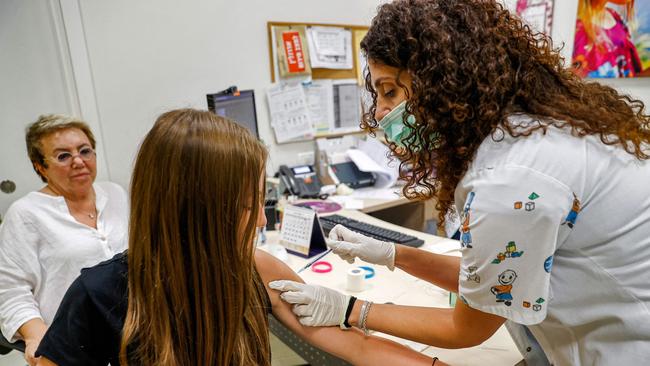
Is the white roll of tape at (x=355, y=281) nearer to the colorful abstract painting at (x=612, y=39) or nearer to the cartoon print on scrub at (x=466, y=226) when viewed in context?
the cartoon print on scrub at (x=466, y=226)

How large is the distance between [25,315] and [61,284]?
15cm

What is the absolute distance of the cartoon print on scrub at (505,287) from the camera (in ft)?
2.52

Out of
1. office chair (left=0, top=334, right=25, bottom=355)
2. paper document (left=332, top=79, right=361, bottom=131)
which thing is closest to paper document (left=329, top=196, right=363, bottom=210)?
paper document (left=332, top=79, right=361, bottom=131)

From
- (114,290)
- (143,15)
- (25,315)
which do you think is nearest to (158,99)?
(143,15)

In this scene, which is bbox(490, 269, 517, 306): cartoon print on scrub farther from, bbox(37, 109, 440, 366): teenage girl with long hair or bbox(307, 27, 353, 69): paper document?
bbox(307, 27, 353, 69): paper document

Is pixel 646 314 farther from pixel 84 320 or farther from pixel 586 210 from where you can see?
pixel 84 320

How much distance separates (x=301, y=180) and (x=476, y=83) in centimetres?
184

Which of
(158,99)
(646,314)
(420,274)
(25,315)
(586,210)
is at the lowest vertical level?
(25,315)

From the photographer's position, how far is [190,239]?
0.83 meters

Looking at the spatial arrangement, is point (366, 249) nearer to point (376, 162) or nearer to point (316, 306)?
point (316, 306)

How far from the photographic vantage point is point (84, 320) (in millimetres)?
834

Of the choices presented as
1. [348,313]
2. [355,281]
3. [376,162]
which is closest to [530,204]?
[348,313]

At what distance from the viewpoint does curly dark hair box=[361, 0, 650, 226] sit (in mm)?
800

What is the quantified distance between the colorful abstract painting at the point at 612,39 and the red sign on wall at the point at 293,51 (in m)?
1.59
